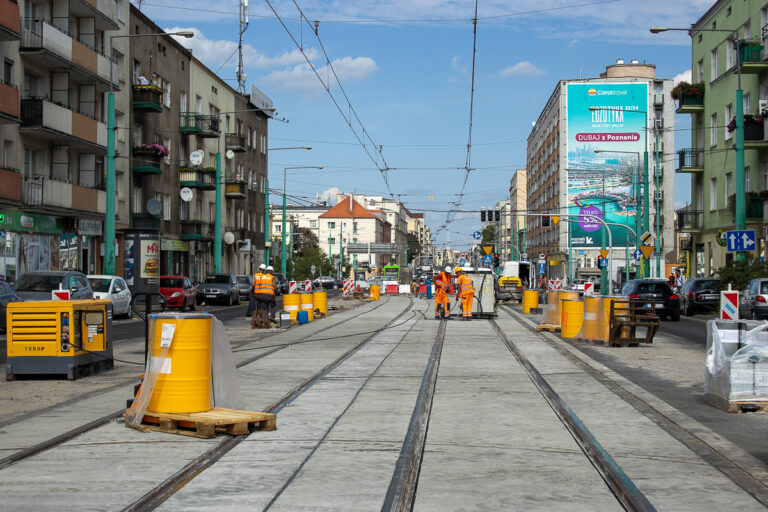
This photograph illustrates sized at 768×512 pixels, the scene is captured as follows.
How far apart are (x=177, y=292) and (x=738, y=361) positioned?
97.5 feet

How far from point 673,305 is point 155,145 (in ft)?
90.4

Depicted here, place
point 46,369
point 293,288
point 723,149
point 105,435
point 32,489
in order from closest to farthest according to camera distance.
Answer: point 32,489 → point 105,435 → point 46,369 → point 293,288 → point 723,149

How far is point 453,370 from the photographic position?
14625mm

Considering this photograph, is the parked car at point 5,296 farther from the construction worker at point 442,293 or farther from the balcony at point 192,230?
the balcony at point 192,230

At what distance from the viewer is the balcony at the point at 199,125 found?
181 ft

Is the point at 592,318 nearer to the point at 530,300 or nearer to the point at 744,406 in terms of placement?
the point at 744,406

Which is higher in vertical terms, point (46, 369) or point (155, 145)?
point (155, 145)

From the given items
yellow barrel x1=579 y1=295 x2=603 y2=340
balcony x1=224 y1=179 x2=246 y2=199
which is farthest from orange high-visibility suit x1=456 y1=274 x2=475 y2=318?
balcony x1=224 y1=179 x2=246 y2=199

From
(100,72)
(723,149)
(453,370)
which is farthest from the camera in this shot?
(723,149)

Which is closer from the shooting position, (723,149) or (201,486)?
(201,486)

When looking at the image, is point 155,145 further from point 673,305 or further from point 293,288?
point 673,305

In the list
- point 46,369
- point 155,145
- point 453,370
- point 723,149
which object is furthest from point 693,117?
point 46,369

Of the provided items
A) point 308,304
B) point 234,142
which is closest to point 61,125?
point 308,304

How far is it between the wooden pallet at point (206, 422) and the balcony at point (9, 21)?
1009 inches
